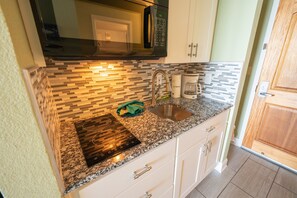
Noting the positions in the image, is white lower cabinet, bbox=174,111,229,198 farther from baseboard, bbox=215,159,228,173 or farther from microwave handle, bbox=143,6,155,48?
microwave handle, bbox=143,6,155,48

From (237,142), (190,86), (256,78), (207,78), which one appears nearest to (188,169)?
(190,86)

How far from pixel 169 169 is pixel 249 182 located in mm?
1200

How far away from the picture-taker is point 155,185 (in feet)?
2.72

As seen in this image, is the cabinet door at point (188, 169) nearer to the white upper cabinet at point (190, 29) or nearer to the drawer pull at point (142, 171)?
the drawer pull at point (142, 171)

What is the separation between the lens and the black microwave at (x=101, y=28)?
0.51 meters

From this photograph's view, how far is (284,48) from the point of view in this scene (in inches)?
54.2

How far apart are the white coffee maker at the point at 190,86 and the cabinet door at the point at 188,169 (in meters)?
0.57

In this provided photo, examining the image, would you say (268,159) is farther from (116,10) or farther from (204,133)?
(116,10)

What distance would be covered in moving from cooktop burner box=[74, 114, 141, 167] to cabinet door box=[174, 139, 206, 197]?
0.46m

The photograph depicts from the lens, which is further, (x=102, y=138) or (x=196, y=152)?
(x=196, y=152)

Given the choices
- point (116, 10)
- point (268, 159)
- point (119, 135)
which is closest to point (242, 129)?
point (268, 159)

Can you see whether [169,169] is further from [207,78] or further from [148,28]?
[207,78]

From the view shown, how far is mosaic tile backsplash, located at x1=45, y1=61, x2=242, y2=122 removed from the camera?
0.88 m

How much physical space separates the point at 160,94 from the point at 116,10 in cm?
97
